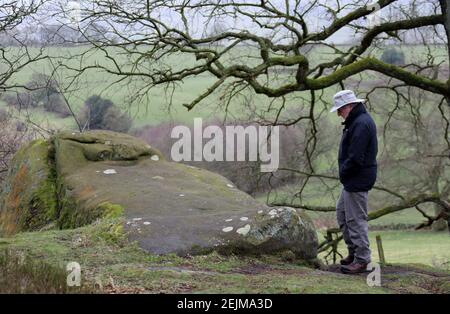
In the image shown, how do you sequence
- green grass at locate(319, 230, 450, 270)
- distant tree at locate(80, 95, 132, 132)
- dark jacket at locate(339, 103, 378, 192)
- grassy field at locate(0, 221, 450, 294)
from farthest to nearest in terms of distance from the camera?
green grass at locate(319, 230, 450, 270), distant tree at locate(80, 95, 132, 132), dark jacket at locate(339, 103, 378, 192), grassy field at locate(0, 221, 450, 294)

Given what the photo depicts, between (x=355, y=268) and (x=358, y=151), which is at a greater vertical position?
Answer: (x=358, y=151)

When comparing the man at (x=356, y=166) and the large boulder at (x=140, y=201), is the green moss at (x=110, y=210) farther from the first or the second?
the man at (x=356, y=166)

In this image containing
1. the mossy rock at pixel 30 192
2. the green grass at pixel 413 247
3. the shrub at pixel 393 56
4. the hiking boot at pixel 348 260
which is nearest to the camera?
A: the hiking boot at pixel 348 260

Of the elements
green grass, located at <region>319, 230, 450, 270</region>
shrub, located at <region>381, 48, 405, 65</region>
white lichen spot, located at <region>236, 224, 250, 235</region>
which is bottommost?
green grass, located at <region>319, 230, 450, 270</region>

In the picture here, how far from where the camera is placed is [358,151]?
24.8 feet

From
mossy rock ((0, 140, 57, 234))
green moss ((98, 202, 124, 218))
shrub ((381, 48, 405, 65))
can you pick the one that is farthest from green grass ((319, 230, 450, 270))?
Answer: green moss ((98, 202, 124, 218))

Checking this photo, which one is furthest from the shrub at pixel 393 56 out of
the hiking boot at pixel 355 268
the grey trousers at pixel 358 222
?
the hiking boot at pixel 355 268

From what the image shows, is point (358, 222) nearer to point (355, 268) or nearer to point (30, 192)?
point (355, 268)

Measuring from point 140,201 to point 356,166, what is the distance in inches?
130

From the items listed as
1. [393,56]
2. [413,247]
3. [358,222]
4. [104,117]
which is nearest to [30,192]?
[358,222]

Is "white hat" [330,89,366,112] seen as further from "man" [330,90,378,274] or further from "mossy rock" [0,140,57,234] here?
"mossy rock" [0,140,57,234]

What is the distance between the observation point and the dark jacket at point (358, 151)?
7.57 metres

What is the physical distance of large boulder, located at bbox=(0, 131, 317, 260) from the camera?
7734 millimetres

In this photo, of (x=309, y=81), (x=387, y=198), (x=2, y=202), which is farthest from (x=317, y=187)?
(x=387, y=198)
